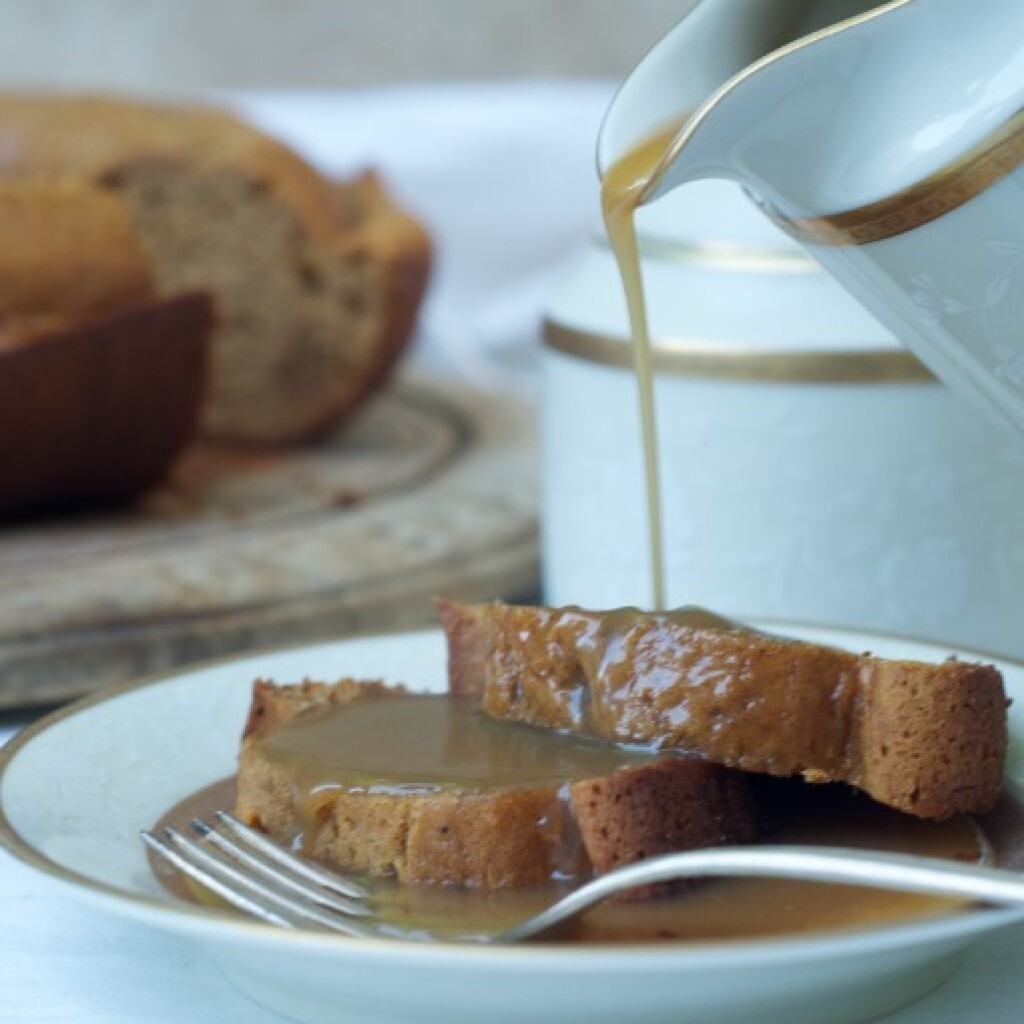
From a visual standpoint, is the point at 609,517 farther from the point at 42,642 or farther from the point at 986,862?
the point at 986,862

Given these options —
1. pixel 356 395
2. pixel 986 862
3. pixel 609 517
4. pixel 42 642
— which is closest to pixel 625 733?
pixel 986 862

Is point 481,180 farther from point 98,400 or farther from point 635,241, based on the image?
point 635,241

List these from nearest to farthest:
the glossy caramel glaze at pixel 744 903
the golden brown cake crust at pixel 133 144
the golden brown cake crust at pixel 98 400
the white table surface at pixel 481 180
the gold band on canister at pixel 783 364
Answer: the glossy caramel glaze at pixel 744 903 → the gold band on canister at pixel 783 364 → the golden brown cake crust at pixel 98 400 → the golden brown cake crust at pixel 133 144 → the white table surface at pixel 481 180

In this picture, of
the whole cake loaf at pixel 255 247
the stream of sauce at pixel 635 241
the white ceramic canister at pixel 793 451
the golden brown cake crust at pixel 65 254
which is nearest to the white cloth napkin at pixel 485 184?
the whole cake loaf at pixel 255 247

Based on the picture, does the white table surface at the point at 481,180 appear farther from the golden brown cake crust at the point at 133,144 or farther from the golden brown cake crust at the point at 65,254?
the golden brown cake crust at the point at 65,254

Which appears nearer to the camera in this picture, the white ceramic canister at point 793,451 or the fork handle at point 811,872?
the fork handle at point 811,872

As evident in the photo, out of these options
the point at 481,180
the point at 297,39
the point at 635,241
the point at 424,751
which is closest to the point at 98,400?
the point at 635,241

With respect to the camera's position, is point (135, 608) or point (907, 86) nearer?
point (907, 86)
